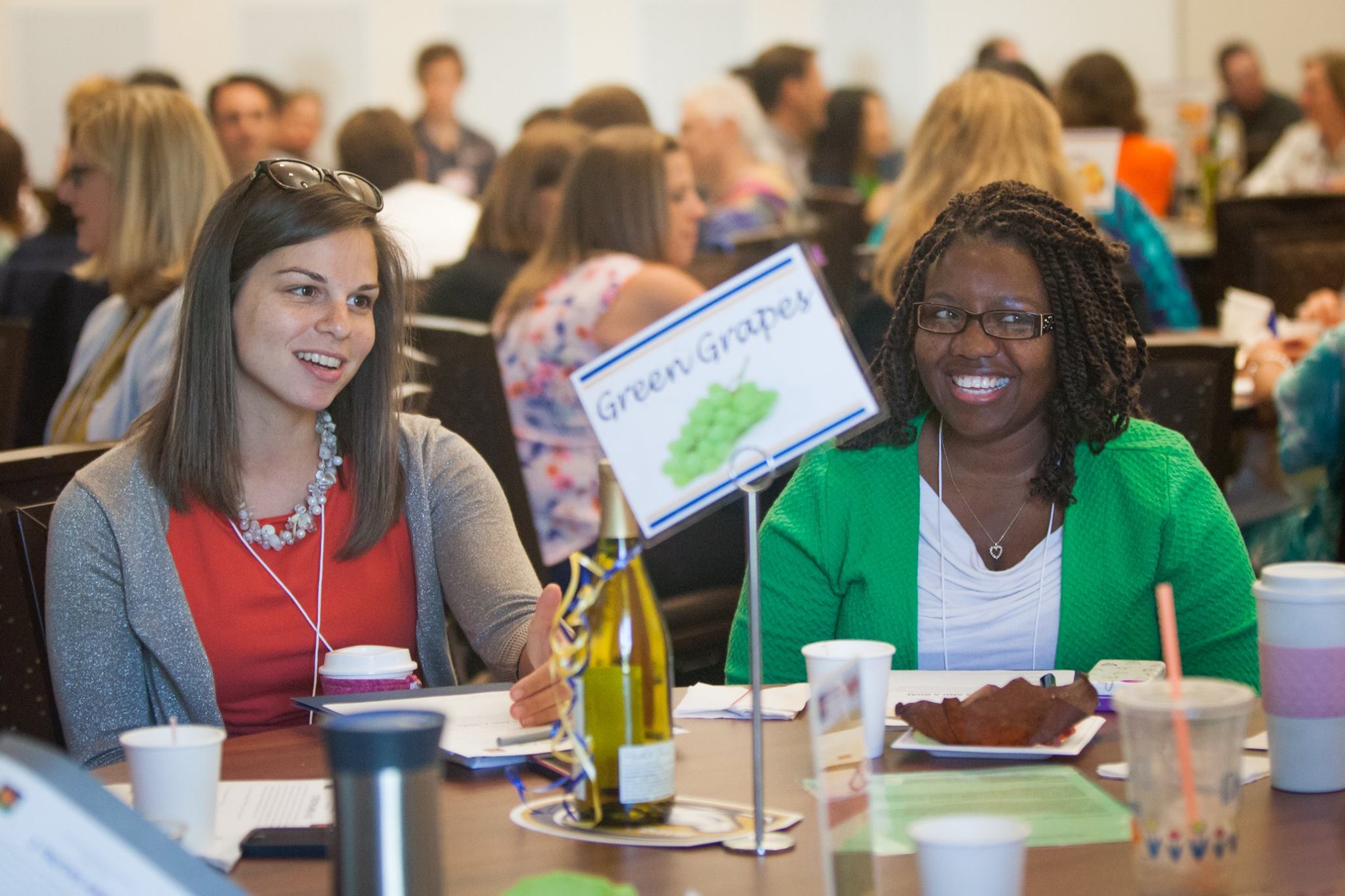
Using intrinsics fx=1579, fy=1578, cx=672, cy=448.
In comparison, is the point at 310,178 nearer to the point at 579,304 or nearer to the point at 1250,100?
the point at 579,304

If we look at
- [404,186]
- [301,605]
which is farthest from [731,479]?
[404,186]

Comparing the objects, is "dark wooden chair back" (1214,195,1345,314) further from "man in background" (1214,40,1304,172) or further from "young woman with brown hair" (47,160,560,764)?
"man in background" (1214,40,1304,172)

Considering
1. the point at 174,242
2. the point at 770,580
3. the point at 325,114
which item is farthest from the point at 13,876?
the point at 325,114

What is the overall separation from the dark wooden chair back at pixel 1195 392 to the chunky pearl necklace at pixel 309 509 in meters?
1.36

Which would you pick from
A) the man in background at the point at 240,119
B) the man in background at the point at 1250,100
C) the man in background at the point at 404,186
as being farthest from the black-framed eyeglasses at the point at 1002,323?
the man in background at the point at 1250,100

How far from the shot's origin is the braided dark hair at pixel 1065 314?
193 cm

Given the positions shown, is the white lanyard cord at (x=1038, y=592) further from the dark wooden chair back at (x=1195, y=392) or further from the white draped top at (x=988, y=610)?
the dark wooden chair back at (x=1195, y=392)

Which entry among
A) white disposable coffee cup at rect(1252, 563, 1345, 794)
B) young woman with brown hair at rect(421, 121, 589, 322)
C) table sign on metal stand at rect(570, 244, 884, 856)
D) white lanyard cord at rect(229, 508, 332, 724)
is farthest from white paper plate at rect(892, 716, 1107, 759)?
young woman with brown hair at rect(421, 121, 589, 322)

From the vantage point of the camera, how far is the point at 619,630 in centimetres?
125

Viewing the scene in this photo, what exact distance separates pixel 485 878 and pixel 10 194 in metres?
5.22

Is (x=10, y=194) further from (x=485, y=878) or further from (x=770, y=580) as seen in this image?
(x=485, y=878)

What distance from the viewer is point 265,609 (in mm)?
1937

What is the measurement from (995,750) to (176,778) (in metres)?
0.68

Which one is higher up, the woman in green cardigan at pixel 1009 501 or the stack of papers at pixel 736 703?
the woman in green cardigan at pixel 1009 501
